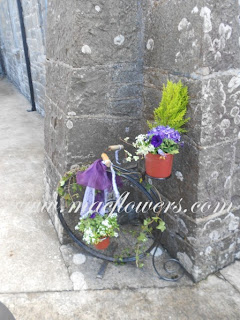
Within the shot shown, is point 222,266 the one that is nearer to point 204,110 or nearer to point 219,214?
point 219,214

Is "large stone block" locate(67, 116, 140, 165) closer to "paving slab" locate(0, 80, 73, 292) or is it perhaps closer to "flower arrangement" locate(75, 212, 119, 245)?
"flower arrangement" locate(75, 212, 119, 245)

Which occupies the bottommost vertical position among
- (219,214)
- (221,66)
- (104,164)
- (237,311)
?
(237,311)

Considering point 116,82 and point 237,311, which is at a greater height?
point 116,82

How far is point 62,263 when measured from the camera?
2537 millimetres

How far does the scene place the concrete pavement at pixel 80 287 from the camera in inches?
82.4

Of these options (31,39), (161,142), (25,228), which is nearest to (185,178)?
(161,142)

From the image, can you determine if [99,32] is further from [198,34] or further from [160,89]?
[198,34]

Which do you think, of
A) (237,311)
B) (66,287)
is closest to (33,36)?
(66,287)

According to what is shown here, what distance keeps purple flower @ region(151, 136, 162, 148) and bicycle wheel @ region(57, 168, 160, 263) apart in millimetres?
390

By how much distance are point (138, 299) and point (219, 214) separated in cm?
88

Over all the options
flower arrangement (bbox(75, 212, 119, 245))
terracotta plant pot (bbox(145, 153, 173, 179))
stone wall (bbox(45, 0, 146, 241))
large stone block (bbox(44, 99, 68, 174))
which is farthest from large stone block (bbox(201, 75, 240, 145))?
large stone block (bbox(44, 99, 68, 174))

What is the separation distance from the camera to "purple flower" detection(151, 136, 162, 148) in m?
1.96

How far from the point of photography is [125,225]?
9.82 ft

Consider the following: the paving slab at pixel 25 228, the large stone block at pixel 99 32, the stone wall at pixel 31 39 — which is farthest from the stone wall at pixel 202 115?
the stone wall at pixel 31 39
